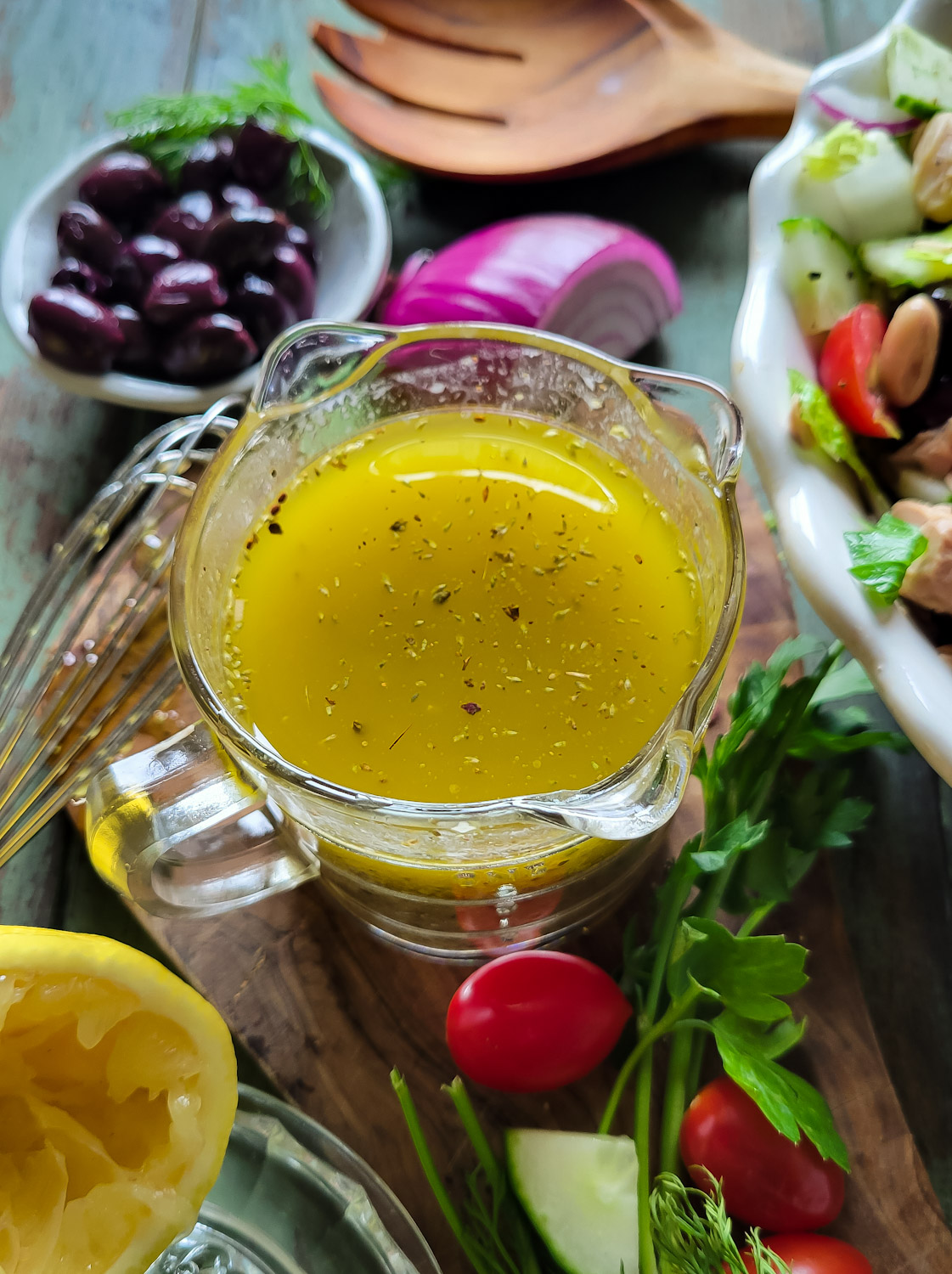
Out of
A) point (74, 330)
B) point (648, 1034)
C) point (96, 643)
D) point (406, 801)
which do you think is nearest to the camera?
point (406, 801)

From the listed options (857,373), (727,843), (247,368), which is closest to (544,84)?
(247,368)

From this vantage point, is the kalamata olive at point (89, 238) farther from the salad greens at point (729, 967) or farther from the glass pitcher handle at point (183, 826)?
the salad greens at point (729, 967)

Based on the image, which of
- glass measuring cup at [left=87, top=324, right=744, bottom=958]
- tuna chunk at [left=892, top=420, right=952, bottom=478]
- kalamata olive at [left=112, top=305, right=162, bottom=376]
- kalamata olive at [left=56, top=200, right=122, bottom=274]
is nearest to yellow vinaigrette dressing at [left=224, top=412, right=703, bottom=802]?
glass measuring cup at [left=87, top=324, right=744, bottom=958]

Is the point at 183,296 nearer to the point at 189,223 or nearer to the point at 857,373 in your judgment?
the point at 189,223

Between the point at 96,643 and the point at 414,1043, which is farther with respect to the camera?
the point at 96,643

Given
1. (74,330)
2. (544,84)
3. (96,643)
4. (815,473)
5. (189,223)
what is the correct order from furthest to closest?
(544,84)
(189,223)
(74,330)
(96,643)
(815,473)

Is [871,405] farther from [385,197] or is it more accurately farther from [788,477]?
[385,197]

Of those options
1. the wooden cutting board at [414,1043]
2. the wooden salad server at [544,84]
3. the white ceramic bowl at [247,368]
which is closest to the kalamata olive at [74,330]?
the white ceramic bowl at [247,368]
